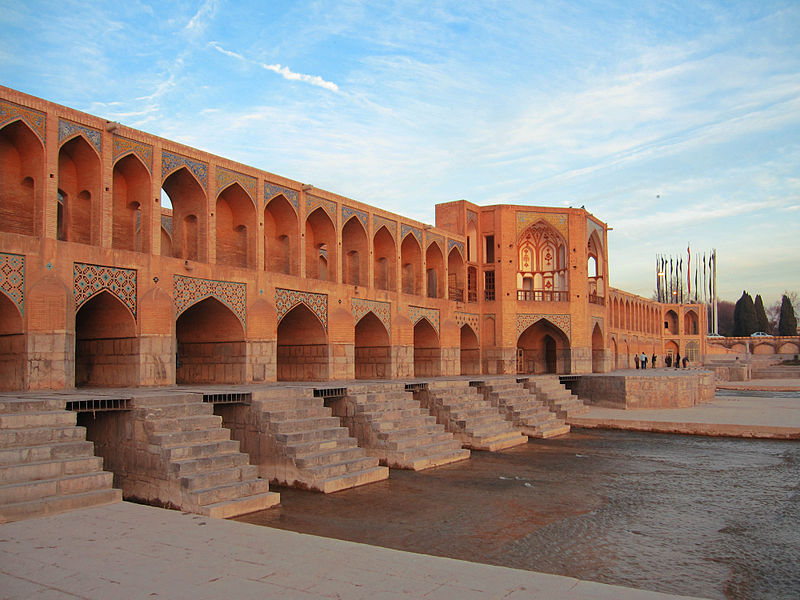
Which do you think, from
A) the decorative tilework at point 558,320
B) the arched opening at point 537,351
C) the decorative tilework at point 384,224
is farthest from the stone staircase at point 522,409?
the arched opening at point 537,351

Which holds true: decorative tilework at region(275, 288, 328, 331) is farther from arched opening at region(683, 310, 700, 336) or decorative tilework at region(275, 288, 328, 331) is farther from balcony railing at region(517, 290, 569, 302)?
arched opening at region(683, 310, 700, 336)

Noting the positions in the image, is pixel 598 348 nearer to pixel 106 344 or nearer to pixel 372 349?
pixel 372 349

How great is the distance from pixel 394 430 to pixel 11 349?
250 inches

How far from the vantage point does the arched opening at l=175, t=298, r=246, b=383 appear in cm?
1468

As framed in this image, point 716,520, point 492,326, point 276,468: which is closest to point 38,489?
point 276,468

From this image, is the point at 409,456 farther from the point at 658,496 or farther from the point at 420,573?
the point at 420,573

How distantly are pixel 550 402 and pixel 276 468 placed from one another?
34.3 ft

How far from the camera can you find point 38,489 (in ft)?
21.9

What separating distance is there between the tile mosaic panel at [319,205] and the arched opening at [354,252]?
942 mm

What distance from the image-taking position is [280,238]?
17.1 metres

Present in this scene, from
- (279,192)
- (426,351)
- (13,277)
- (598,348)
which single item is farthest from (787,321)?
(13,277)

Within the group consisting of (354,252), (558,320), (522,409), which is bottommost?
(522,409)

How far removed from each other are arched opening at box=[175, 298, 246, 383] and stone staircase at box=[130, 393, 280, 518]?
5.53 meters

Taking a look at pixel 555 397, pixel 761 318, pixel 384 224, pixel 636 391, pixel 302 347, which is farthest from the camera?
pixel 761 318
